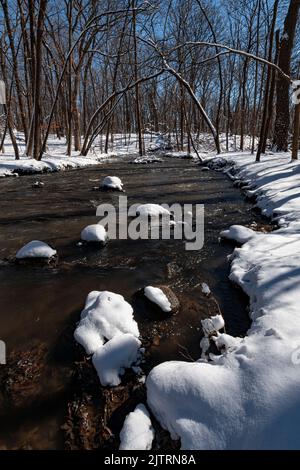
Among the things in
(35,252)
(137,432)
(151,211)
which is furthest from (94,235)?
(137,432)

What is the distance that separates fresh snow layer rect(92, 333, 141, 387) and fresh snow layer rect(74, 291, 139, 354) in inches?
4.5

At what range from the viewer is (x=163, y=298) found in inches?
113

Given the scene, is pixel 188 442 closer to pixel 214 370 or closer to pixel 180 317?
pixel 214 370

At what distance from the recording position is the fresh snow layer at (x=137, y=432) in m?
1.56

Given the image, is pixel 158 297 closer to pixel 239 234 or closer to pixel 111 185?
pixel 239 234

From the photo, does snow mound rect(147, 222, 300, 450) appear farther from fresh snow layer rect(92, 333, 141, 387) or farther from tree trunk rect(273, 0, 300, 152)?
tree trunk rect(273, 0, 300, 152)

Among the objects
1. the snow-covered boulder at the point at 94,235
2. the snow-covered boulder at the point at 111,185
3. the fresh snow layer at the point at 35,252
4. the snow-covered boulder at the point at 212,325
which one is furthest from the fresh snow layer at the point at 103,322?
the snow-covered boulder at the point at 111,185

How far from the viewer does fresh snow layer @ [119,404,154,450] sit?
1559 mm

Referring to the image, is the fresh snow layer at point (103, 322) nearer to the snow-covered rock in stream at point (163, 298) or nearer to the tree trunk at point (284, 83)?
the snow-covered rock in stream at point (163, 298)

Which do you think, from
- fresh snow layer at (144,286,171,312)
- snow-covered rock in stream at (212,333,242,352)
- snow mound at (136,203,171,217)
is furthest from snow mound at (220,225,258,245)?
snow-covered rock in stream at (212,333,242,352)

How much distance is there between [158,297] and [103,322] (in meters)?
0.67

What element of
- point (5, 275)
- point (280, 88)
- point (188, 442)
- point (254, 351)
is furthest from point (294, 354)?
point (280, 88)

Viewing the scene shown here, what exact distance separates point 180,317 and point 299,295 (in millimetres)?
1055

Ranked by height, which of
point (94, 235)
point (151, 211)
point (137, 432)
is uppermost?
point (151, 211)
